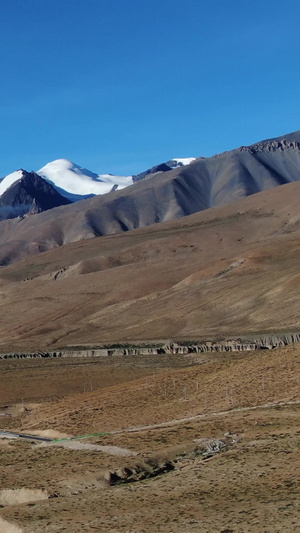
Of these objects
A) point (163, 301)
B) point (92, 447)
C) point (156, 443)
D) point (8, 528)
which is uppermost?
point (163, 301)

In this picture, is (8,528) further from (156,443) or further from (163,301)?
(163,301)

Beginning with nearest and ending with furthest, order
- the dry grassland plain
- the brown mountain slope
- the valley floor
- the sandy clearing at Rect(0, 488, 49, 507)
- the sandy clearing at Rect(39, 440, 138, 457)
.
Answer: the valley floor
the dry grassland plain
the sandy clearing at Rect(0, 488, 49, 507)
the sandy clearing at Rect(39, 440, 138, 457)
the brown mountain slope

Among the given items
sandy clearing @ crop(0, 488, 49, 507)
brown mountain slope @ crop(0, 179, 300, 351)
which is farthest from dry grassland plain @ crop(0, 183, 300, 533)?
brown mountain slope @ crop(0, 179, 300, 351)

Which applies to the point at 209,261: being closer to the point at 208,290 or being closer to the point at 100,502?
the point at 208,290

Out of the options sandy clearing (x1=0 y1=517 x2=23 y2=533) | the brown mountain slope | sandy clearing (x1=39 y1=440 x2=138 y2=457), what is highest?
the brown mountain slope

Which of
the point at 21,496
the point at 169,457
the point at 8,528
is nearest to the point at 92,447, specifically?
the point at 169,457

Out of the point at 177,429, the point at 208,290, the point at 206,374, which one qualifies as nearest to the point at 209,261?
the point at 208,290

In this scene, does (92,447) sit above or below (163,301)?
below

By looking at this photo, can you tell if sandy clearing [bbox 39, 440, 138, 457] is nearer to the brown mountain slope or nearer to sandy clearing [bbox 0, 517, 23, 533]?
sandy clearing [bbox 0, 517, 23, 533]

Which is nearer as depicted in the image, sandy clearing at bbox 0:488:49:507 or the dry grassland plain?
the dry grassland plain

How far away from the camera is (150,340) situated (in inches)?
4040

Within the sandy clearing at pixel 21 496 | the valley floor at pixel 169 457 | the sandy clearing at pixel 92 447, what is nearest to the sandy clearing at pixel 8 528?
the valley floor at pixel 169 457

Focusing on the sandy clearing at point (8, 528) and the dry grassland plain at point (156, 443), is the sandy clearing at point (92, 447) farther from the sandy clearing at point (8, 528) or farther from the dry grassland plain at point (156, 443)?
the sandy clearing at point (8, 528)

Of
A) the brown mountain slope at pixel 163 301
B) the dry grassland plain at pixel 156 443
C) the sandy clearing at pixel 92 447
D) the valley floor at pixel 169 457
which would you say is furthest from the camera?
the brown mountain slope at pixel 163 301
